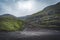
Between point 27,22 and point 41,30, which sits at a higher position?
point 27,22

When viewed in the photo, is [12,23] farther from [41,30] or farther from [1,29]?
[41,30]

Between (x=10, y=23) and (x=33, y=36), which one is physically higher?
(x=10, y=23)

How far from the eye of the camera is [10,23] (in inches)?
1183

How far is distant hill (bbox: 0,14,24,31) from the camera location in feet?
88.7

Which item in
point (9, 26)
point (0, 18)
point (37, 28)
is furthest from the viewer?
point (9, 26)

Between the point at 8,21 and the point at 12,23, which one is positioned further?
the point at 8,21

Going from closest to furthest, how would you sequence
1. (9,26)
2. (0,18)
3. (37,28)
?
1. (37,28)
2. (0,18)
3. (9,26)

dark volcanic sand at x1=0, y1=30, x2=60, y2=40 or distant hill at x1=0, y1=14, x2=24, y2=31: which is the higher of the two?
distant hill at x1=0, y1=14, x2=24, y2=31

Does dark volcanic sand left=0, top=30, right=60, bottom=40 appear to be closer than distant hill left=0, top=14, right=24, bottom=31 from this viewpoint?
Yes

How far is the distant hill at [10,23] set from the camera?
1064 inches

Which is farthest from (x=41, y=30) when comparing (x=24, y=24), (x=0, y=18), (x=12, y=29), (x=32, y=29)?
(x=0, y=18)

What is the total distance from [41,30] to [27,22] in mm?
3062

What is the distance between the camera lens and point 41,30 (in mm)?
26922

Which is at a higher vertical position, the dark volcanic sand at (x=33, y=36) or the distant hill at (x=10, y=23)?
the distant hill at (x=10, y=23)
